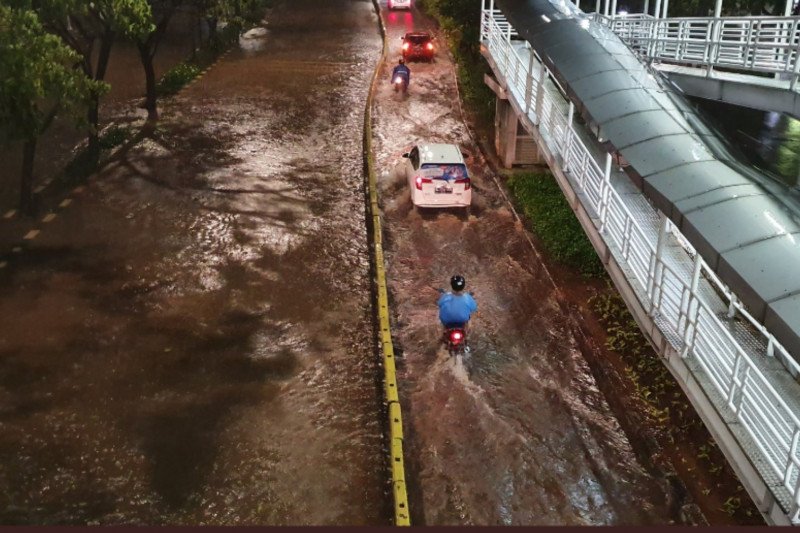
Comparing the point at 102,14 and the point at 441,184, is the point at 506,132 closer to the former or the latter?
the point at 441,184

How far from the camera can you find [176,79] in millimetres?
31609

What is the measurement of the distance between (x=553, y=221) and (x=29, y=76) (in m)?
11.7

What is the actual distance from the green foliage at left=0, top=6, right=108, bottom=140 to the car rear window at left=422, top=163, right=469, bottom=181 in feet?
27.1

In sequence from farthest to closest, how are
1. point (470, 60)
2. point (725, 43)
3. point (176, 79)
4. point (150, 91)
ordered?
point (470, 60) < point (176, 79) < point (150, 91) < point (725, 43)

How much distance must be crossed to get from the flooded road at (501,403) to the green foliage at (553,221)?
0.55 m

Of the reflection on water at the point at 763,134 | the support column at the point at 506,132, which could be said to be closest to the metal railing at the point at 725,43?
the reflection on water at the point at 763,134

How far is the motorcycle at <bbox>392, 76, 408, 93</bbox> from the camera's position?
101 ft

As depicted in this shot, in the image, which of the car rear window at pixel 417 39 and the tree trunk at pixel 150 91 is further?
the car rear window at pixel 417 39

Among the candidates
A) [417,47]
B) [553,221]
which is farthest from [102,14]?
[417,47]

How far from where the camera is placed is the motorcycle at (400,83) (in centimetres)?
3084

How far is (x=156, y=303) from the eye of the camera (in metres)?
Answer: 15.0

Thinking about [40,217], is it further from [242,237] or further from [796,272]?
[796,272]

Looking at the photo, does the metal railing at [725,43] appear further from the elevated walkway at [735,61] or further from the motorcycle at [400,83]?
the motorcycle at [400,83]

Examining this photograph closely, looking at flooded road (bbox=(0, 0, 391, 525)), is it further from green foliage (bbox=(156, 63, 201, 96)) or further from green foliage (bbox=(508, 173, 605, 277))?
green foliage (bbox=(156, 63, 201, 96))
